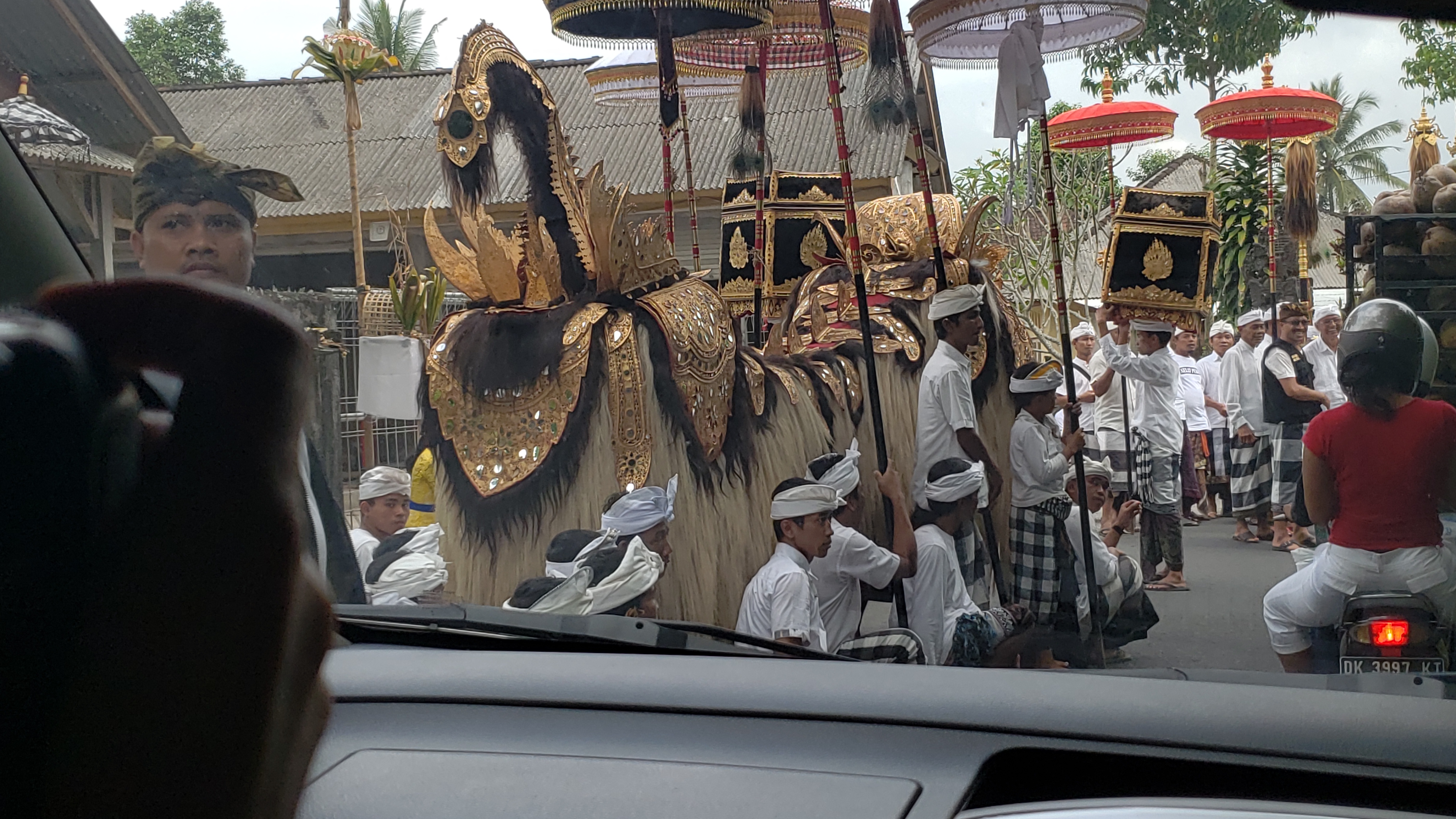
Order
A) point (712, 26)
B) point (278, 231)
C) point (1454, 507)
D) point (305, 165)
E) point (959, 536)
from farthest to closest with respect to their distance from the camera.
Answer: point (712, 26) < point (959, 536) < point (305, 165) < point (278, 231) < point (1454, 507)

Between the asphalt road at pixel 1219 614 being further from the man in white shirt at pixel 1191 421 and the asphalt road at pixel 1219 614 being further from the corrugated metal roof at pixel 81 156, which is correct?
the man in white shirt at pixel 1191 421

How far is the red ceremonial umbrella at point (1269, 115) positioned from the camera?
2.68 meters

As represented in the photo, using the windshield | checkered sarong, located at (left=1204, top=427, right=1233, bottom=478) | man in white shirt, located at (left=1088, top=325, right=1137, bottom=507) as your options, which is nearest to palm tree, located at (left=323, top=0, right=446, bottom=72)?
the windshield

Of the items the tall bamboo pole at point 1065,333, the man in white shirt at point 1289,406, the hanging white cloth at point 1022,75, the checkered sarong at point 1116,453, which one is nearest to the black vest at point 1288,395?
the man in white shirt at point 1289,406

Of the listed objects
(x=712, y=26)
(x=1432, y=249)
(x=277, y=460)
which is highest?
(x=712, y=26)

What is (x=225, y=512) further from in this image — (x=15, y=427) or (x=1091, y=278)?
(x=1091, y=278)

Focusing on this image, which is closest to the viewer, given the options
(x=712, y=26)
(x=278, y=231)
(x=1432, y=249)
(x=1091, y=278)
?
(x=1432, y=249)

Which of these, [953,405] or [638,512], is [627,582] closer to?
[638,512]

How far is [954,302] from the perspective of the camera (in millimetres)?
4773

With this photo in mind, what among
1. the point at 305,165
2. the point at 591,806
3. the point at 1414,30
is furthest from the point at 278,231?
the point at 1414,30

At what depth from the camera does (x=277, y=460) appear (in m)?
1.42

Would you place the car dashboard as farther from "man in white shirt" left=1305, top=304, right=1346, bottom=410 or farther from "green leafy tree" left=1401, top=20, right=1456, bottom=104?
"man in white shirt" left=1305, top=304, right=1346, bottom=410

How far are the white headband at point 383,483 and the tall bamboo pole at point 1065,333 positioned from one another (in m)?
2.06

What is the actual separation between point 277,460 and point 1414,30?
1.35 metres
